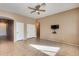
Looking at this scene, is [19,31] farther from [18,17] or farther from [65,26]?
[65,26]

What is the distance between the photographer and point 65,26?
6.41 m

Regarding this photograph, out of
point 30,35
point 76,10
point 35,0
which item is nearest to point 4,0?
point 35,0

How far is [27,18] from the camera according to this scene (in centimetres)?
868

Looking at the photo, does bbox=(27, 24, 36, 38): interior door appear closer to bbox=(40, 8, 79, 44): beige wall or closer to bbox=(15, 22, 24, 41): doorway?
bbox=(15, 22, 24, 41): doorway

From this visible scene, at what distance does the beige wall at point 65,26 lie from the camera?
18.8 feet

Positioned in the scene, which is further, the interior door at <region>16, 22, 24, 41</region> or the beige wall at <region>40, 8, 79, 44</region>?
the interior door at <region>16, 22, 24, 41</region>

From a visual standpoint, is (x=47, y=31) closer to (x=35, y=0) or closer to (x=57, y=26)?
(x=57, y=26)

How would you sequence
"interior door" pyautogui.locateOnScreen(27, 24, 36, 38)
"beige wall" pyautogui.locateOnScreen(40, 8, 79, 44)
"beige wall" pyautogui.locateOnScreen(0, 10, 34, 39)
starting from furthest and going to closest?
"interior door" pyautogui.locateOnScreen(27, 24, 36, 38)
"beige wall" pyautogui.locateOnScreen(0, 10, 34, 39)
"beige wall" pyautogui.locateOnScreen(40, 8, 79, 44)

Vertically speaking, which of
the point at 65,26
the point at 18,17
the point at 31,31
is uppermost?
the point at 18,17

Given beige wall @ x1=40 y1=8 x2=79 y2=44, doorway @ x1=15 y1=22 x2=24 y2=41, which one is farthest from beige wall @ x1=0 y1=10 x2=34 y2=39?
beige wall @ x1=40 y1=8 x2=79 y2=44

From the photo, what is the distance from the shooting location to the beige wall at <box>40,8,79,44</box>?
225 inches

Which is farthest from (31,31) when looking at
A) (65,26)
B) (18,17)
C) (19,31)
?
(65,26)

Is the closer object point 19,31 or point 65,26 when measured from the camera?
point 65,26

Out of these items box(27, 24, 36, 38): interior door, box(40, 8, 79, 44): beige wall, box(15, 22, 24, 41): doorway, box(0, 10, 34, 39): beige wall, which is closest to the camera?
box(40, 8, 79, 44): beige wall
